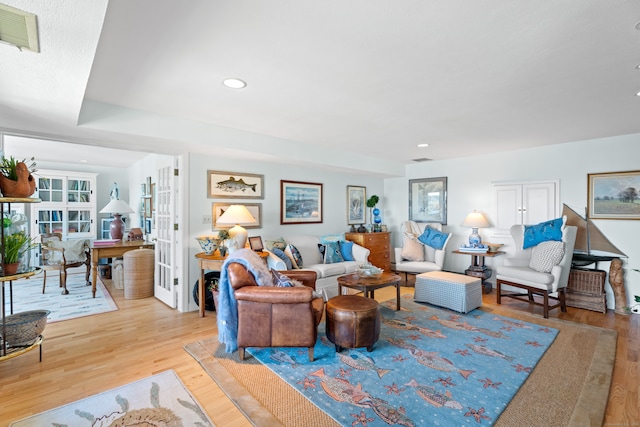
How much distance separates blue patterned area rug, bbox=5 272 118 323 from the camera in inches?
155

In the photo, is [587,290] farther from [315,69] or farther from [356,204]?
[315,69]

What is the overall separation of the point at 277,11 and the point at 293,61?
1.74 feet

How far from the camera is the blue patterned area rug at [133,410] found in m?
1.90

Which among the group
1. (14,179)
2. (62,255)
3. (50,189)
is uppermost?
(50,189)

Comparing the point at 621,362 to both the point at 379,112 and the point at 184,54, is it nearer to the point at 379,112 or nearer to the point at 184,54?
the point at 379,112

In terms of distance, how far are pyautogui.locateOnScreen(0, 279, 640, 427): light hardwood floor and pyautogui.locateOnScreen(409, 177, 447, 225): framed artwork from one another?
2.48 metres

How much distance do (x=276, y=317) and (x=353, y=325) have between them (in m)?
0.69

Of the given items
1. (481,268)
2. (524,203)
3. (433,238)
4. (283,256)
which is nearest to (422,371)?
(283,256)

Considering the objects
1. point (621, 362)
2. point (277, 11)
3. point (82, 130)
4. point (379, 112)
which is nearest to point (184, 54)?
point (277, 11)

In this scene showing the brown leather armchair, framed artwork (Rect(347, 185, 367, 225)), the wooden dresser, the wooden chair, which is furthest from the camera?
framed artwork (Rect(347, 185, 367, 225))

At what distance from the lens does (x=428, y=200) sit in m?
6.17

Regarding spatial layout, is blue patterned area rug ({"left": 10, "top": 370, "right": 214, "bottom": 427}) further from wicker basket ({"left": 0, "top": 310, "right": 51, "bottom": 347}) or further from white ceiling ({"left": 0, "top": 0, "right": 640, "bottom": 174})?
white ceiling ({"left": 0, "top": 0, "right": 640, "bottom": 174})

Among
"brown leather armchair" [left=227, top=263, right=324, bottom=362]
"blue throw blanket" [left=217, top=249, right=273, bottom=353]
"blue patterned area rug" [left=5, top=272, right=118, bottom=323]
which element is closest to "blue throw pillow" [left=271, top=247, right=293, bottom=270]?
"blue throw blanket" [left=217, top=249, right=273, bottom=353]

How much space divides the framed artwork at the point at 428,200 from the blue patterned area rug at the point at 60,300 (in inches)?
214
